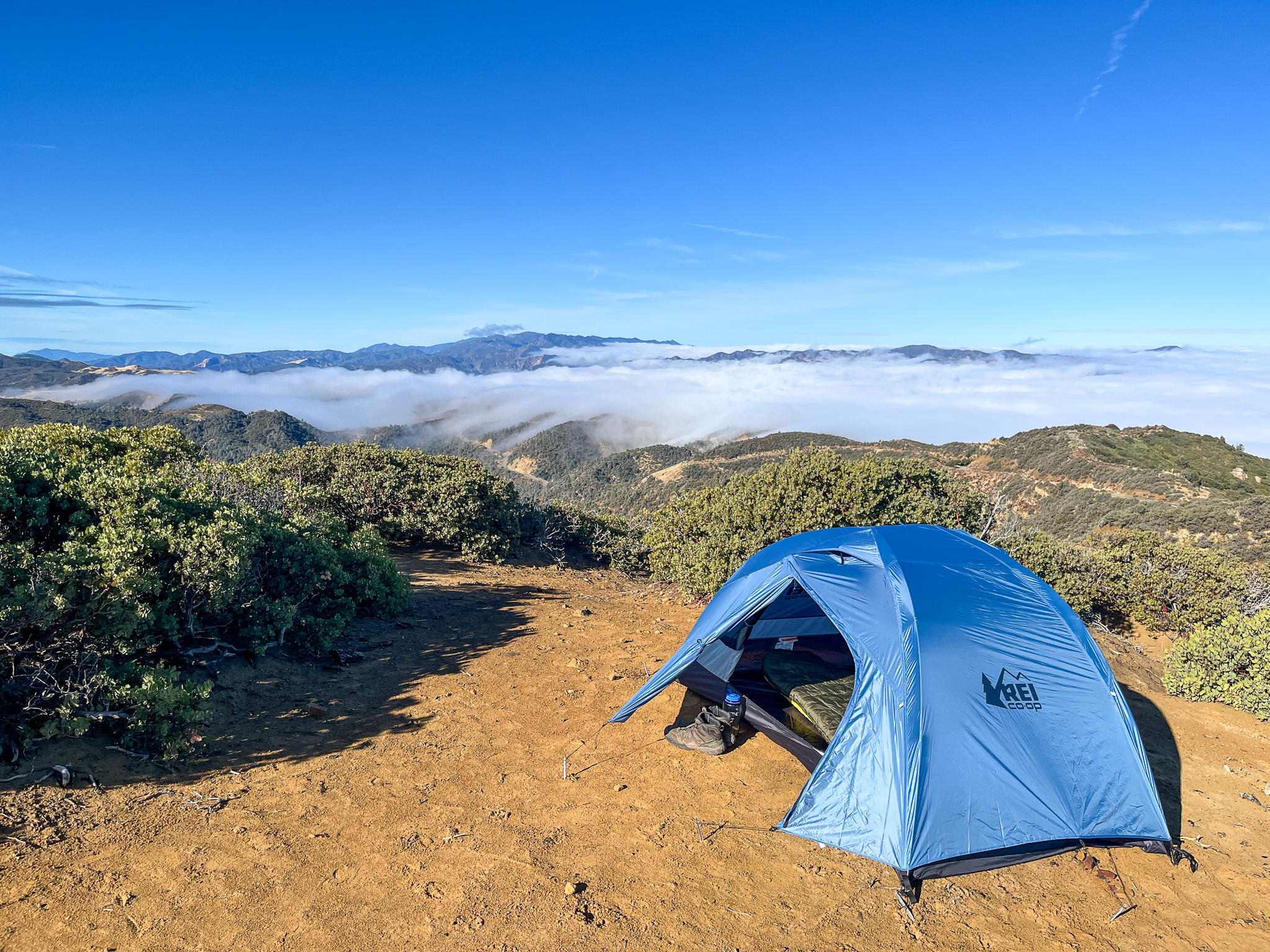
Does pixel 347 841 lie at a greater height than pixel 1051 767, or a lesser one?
lesser

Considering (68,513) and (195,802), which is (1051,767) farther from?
(68,513)

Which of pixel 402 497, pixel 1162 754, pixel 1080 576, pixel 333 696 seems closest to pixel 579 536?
pixel 402 497

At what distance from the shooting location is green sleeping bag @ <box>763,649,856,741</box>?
5969mm

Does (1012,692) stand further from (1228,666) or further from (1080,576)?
(1080,576)

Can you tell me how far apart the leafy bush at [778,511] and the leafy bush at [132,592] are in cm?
622

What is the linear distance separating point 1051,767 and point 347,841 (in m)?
5.63

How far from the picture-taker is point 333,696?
7.14 meters

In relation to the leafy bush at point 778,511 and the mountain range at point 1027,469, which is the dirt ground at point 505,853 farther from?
the mountain range at point 1027,469

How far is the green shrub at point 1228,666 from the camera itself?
7.96 metres

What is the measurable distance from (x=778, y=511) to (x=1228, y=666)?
6646 millimetres

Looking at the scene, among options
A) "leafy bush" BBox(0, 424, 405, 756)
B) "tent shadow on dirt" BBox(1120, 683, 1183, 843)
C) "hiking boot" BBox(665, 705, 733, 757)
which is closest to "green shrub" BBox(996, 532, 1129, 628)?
"tent shadow on dirt" BBox(1120, 683, 1183, 843)

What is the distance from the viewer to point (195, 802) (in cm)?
490

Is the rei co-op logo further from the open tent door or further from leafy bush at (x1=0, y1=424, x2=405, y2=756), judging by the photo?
leafy bush at (x1=0, y1=424, x2=405, y2=756)

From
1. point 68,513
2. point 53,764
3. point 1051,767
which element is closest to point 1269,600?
point 1051,767
